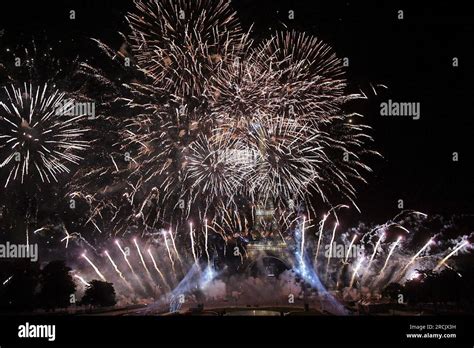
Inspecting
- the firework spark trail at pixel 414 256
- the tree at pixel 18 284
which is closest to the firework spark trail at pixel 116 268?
the tree at pixel 18 284

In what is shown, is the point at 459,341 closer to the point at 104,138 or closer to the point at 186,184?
the point at 186,184

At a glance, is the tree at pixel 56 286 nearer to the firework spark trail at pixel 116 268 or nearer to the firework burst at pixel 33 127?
the firework spark trail at pixel 116 268

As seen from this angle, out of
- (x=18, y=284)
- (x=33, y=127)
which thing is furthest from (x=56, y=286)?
(x=33, y=127)

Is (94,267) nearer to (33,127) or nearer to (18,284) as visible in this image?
(18,284)


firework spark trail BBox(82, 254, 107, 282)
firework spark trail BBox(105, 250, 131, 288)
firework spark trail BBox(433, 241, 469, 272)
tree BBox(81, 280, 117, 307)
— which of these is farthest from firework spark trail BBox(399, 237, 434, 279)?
firework spark trail BBox(82, 254, 107, 282)

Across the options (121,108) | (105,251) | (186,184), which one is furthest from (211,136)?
(105,251)

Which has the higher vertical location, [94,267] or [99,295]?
[94,267]
